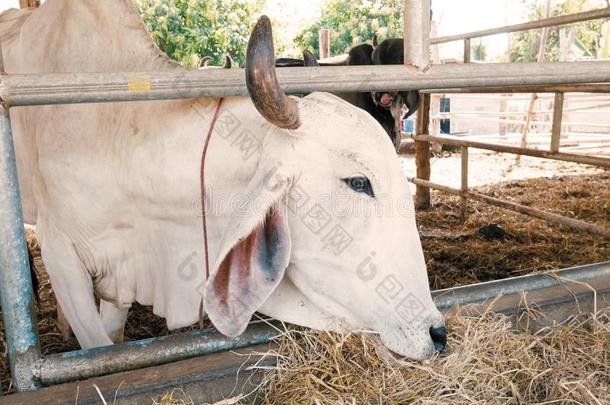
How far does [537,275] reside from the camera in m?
1.98

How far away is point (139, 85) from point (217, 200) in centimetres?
48

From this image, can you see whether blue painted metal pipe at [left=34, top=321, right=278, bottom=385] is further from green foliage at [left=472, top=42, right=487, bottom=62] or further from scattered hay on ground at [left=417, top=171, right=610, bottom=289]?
green foliage at [left=472, top=42, right=487, bottom=62]

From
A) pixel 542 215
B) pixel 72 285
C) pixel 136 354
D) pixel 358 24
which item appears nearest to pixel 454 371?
pixel 136 354

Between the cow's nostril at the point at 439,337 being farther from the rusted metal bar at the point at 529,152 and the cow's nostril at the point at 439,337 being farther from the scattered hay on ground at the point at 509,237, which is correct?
the rusted metal bar at the point at 529,152

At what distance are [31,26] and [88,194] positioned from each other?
0.83 metres

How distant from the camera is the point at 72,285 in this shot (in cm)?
206

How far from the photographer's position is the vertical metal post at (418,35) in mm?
1619

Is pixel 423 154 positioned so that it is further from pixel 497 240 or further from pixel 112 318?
pixel 112 318

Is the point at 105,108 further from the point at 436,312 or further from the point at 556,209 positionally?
the point at 556,209

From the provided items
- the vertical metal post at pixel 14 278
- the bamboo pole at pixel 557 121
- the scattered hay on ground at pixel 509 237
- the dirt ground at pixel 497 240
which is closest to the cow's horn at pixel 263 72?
the vertical metal post at pixel 14 278

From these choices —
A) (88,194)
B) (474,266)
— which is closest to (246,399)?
(88,194)

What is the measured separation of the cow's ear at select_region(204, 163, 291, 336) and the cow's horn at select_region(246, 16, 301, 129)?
0.23m

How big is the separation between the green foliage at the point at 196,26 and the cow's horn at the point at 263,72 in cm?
1034

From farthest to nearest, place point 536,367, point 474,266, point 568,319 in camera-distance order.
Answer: point 474,266, point 568,319, point 536,367
